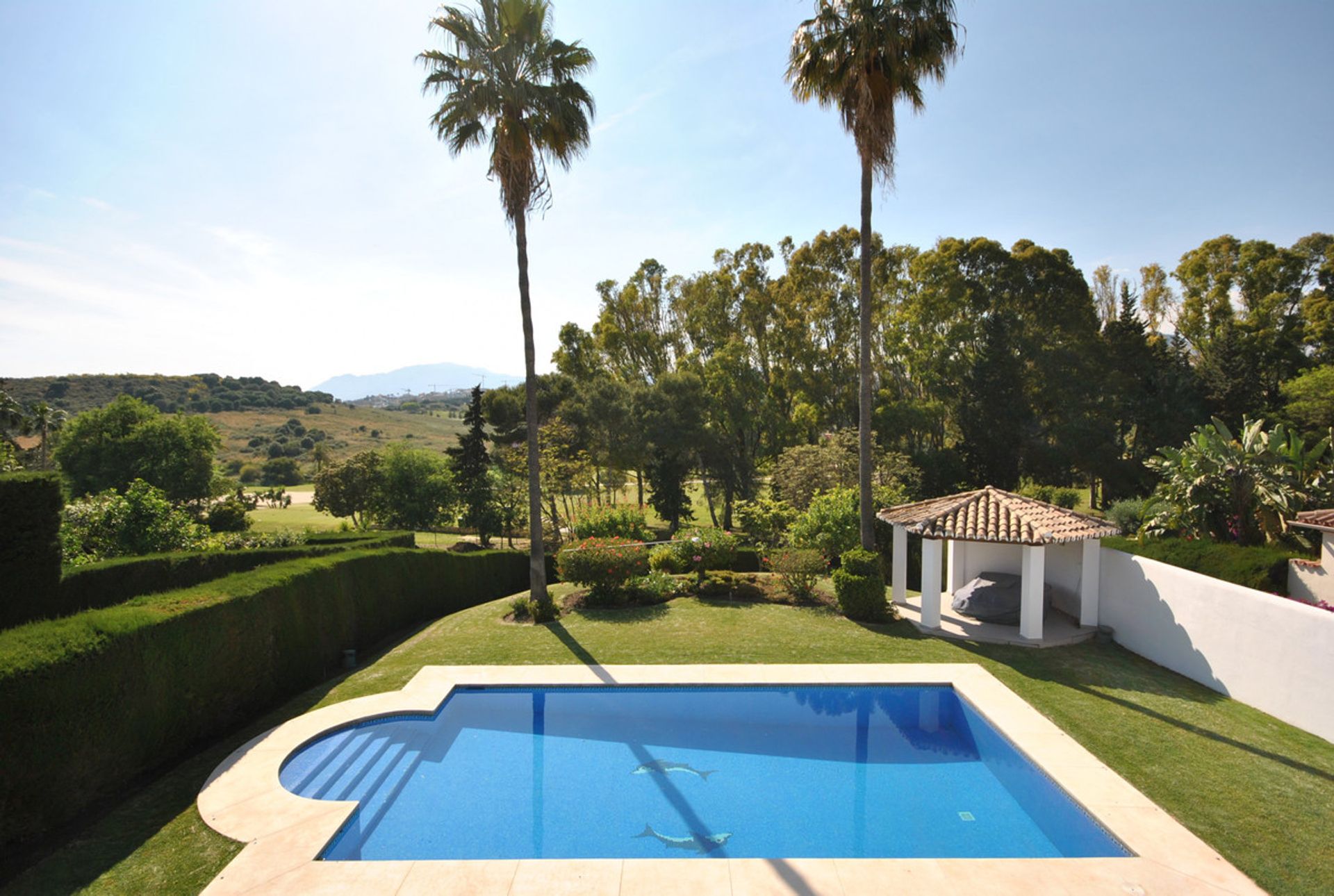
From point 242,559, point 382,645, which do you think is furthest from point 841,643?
point 242,559

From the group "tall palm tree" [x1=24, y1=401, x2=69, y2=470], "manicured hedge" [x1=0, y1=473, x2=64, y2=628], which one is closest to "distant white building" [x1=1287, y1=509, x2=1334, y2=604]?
"manicured hedge" [x1=0, y1=473, x2=64, y2=628]

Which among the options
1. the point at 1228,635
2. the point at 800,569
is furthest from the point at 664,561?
the point at 1228,635

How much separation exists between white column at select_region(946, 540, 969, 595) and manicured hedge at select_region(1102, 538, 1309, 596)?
389 cm

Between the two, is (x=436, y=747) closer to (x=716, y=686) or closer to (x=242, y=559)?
(x=716, y=686)

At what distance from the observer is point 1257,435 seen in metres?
13.2

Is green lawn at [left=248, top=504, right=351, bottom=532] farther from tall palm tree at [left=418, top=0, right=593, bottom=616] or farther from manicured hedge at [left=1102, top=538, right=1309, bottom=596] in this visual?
manicured hedge at [left=1102, top=538, right=1309, bottom=596]

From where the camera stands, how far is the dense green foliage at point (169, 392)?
89062 millimetres

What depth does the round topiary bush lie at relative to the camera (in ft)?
47.3

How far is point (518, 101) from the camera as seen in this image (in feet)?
45.5

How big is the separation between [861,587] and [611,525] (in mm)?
8349

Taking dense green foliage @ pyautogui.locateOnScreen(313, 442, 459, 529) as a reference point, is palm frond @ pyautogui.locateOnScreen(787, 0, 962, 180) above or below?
above

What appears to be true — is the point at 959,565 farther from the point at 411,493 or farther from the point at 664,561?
the point at 411,493

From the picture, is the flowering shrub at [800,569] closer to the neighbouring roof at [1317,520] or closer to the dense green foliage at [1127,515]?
the neighbouring roof at [1317,520]

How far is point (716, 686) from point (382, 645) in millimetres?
7662
